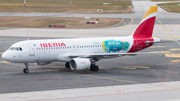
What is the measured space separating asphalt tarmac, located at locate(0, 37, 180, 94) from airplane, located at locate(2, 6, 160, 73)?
61.6 inches

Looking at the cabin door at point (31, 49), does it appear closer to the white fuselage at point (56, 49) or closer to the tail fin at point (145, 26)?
the white fuselage at point (56, 49)

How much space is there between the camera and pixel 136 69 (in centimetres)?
4344

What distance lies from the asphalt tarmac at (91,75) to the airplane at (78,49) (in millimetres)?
1565

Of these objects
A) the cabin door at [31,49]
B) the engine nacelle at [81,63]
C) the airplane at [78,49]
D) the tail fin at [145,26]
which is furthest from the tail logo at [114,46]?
the cabin door at [31,49]

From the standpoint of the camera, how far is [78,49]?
4219cm

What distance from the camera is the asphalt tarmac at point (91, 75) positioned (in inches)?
1299

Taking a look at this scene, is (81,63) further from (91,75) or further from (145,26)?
(145,26)

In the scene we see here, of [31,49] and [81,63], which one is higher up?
[31,49]

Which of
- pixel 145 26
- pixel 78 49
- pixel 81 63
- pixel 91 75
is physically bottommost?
pixel 91 75

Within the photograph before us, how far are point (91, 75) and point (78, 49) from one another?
203 inches

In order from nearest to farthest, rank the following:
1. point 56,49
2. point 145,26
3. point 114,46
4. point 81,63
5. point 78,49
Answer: point 81,63 → point 56,49 → point 78,49 → point 114,46 → point 145,26

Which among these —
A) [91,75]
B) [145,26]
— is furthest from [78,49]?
[145,26]

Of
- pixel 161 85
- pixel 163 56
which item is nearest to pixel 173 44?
pixel 163 56

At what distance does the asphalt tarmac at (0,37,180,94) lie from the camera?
33.0 metres
